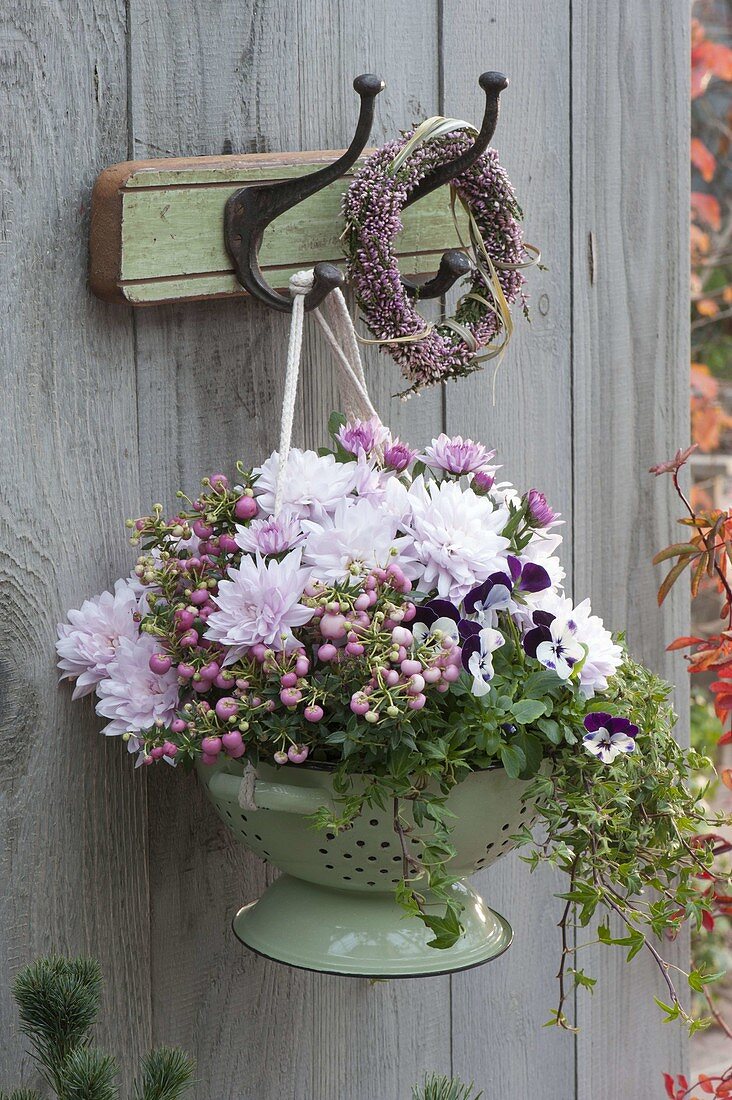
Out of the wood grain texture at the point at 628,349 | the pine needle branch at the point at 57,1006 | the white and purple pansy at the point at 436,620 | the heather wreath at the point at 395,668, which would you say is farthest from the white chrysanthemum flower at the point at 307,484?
the wood grain texture at the point at 628,349

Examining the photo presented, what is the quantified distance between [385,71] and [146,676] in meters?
0.63

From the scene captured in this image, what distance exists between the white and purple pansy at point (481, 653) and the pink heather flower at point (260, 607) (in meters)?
0.11

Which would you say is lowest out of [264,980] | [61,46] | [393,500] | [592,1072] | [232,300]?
[592,1072]

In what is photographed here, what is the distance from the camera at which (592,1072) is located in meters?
1.40

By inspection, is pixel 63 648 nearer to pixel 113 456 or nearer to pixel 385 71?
pixel 113 456

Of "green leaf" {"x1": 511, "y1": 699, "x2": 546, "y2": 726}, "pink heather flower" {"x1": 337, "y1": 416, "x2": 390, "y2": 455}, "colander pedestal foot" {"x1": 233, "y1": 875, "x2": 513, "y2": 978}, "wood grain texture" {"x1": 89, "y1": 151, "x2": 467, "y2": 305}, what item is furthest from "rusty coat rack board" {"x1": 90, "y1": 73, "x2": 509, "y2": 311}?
"colander pedestal foot" {"x1": 233, "y1": 875, "x2": 513, "y2": 978}

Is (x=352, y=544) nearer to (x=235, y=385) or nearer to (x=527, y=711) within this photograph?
(x=527, y=711)

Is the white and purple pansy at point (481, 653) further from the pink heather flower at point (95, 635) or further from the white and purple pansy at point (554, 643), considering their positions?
the pink heather flower at point (95, 635)

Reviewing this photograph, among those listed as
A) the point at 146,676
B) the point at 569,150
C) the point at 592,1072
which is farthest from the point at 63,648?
the point at 592,1072

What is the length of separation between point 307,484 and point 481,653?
18 centimetres

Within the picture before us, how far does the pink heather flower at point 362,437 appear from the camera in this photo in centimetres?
90

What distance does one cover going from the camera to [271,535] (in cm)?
80

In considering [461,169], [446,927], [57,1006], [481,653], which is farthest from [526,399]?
[57,1006]

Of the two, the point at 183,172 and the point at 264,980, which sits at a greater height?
the point at 183,172
